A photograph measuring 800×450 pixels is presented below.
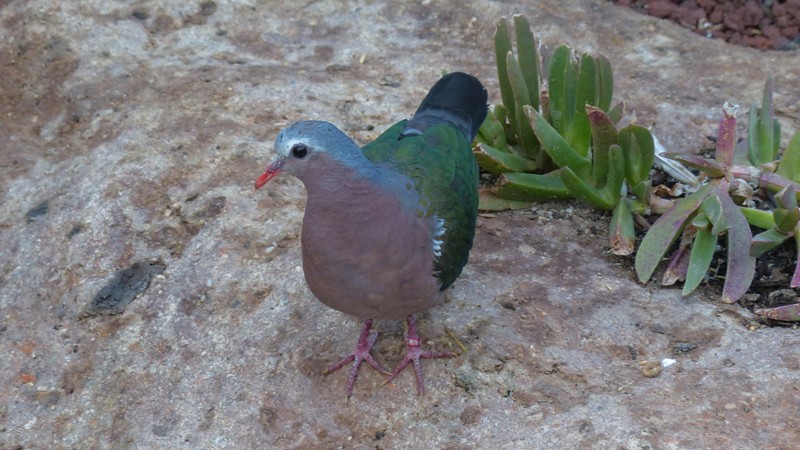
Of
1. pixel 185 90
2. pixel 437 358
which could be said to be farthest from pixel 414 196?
pixel 185 90

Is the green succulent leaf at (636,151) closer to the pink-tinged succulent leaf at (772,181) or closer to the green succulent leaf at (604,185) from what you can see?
the green succulent leaf at (604,185)

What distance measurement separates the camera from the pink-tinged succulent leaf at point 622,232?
3934 mm

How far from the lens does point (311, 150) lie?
3.09 m

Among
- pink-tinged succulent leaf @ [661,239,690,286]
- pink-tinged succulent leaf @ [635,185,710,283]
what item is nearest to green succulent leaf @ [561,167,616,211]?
pink-tinged succulent leaf @ [635,185,710,283]

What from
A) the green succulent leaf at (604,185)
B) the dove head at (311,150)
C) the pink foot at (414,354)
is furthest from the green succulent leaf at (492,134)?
the dove head at (311,150)

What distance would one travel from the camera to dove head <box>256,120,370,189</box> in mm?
3086

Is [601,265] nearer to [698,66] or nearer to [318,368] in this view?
[318,368]

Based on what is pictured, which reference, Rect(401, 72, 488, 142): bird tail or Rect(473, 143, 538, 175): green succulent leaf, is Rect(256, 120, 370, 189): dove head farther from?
Rect(473, 143, 538, 175): green succulent leaf

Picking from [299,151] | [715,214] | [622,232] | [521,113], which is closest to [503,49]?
[521,113]

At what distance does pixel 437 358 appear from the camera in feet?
11.6

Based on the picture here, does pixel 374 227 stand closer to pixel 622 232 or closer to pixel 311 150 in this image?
pixel 311 150

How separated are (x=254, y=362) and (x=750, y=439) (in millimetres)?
1948

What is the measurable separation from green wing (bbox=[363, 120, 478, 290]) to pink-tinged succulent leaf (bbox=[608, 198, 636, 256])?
0.72 metres

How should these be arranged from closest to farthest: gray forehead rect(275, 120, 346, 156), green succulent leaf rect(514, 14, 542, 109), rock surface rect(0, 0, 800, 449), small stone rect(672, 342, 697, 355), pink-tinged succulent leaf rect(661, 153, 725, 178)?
gray forehead rect(275, 120, 346, 156) → rock surface rect(0, 0, 800, 449) → small stone rect(672, 342, 697, 355) → pink-tinged succulent leaf rect(661, 153, 725, 178) → green succulent leaf rect(514, 14, 542, 109)
